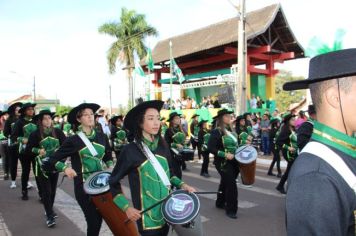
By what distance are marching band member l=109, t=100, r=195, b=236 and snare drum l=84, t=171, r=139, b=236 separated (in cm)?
18

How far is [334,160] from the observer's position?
139 centimetres

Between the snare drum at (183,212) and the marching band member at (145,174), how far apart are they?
0.47 ft

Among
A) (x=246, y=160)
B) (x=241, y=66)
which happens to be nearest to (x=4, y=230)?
(x=246, y=160)

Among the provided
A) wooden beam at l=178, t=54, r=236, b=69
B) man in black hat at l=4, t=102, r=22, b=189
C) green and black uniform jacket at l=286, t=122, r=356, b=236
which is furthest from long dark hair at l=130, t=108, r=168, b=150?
wooden beam at l=178, t=54, r=236, b=69

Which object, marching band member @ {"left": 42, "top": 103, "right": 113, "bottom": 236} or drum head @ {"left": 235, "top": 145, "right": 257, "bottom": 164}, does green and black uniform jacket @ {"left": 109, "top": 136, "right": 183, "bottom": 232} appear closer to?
A: marching band member @ {"left": 42, "top": 103, "right": 113, "bottom": 236}

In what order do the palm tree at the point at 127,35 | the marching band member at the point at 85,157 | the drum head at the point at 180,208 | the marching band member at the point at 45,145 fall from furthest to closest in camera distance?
the palm tree at the point at 127,35
the marching band member at the point at 45,145
the marching band member at the point at 85,157
the drum head at the point at 180,208

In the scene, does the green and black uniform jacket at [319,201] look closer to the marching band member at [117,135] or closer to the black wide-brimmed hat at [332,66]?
the black wide-brimmed hat at [332,66]

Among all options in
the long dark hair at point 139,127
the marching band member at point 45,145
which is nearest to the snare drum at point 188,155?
the marching band member at point 45,145

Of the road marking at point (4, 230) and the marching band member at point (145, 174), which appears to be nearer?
the marching band member at point (145, 174)

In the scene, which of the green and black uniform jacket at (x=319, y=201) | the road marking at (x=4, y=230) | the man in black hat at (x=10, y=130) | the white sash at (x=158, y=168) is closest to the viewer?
the green and black uniform jacket at (x=319, y=201)

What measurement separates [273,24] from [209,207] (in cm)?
2073

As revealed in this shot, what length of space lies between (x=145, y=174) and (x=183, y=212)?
1.74 feet

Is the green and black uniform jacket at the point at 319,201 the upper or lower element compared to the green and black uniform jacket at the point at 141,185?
upper

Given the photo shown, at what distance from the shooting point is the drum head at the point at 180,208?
3217 mm
